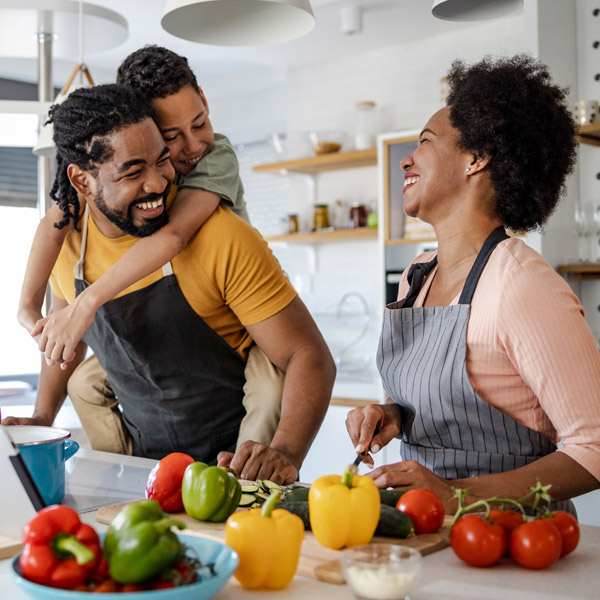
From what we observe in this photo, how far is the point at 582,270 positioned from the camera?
136 inches

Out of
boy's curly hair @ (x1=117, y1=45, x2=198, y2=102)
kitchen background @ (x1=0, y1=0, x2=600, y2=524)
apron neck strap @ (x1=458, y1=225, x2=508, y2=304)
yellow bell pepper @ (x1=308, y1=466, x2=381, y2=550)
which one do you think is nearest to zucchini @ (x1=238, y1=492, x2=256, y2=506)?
yellow bell pepper @ (x1=308, y1=466, x2=381, y2=550)

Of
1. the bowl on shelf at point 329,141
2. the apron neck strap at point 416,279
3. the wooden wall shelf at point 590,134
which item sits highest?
the bowl on shelf at point 329,141

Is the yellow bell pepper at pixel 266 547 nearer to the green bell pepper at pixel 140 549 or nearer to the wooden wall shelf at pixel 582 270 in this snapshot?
the green bell pepper at pixel 140 549

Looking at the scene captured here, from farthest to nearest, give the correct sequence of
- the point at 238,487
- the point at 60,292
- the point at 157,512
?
1. the point at 60,292
2. the point at 238,487
3. the point at 157,512

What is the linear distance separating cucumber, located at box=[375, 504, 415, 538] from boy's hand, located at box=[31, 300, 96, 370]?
84 cm

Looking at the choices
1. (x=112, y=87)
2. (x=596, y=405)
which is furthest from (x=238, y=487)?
(x=112, y=87)

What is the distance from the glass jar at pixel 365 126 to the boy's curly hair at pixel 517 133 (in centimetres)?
355

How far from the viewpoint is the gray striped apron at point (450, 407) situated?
145cm

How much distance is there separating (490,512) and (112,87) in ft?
4.26

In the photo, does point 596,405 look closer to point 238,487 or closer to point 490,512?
point 490,512

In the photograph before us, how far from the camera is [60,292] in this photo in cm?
218

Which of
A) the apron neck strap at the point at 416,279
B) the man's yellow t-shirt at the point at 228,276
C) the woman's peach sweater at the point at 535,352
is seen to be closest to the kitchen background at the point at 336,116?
the apron neck strap at the point at 416,279

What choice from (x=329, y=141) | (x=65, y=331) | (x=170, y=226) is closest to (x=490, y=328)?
(x=170, y=226)

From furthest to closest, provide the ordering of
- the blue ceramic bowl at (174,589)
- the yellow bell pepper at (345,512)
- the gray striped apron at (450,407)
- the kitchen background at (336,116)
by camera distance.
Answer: the kitchen background at (336,116) < the gray striped apron at (450,407) < the yellow bell pepper at (345,512) < the blue ceramic bowl at (174,589)
